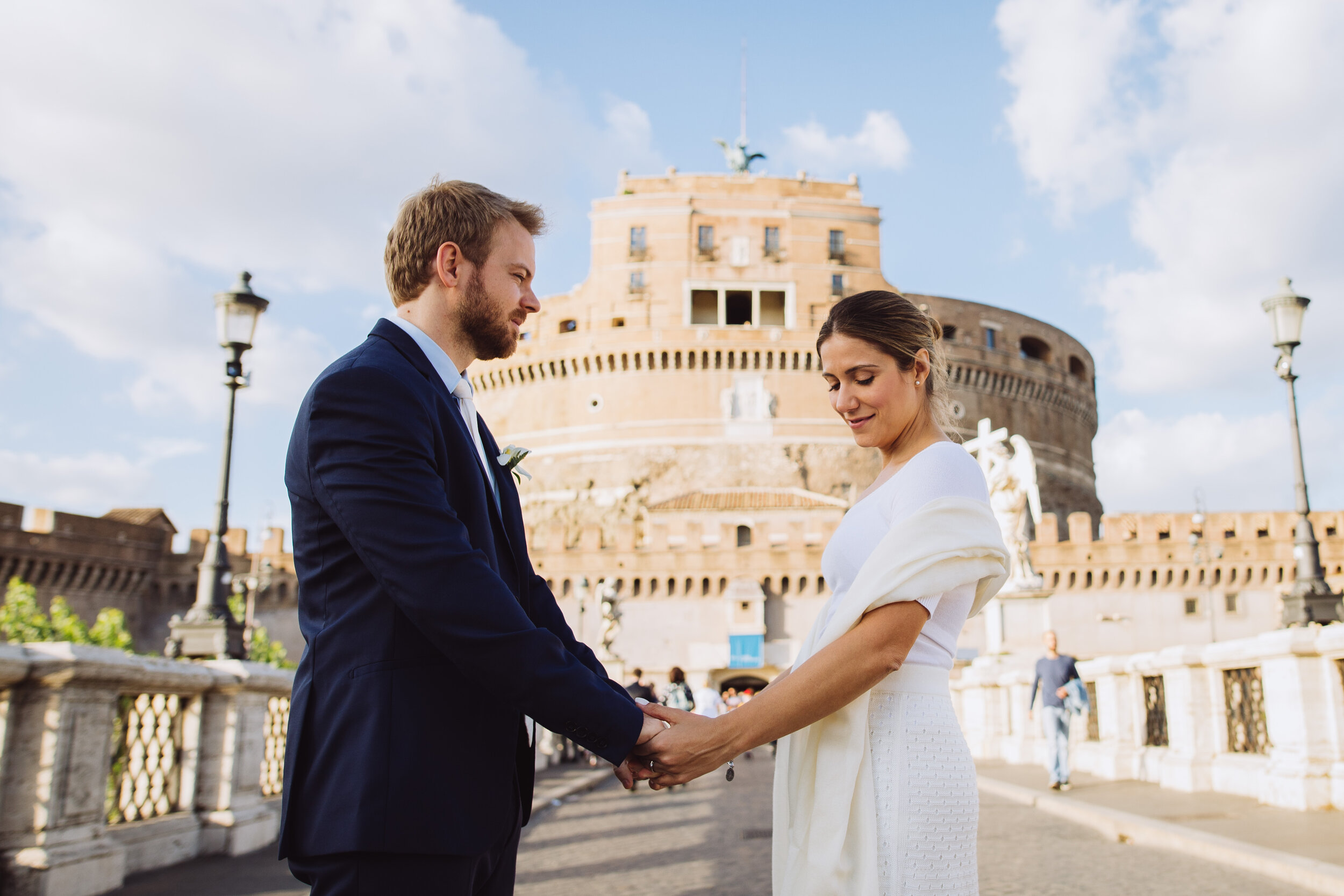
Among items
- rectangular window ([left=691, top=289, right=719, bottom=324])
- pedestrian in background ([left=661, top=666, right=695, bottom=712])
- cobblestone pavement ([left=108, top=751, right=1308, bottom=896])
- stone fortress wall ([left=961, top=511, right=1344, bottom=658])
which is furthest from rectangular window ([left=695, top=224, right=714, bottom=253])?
cobblestone pavement ([left=108, top=751, right=1308, bottom=896])

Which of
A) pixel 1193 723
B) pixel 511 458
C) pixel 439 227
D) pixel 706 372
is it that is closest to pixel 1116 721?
pixel 1193 723

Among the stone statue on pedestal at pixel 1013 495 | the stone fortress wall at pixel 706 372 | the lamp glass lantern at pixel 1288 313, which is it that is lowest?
the stone statue on pedestal at pixel 1013 495

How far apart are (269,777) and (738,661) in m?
28.1

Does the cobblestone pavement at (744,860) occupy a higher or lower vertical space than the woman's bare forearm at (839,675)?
lower

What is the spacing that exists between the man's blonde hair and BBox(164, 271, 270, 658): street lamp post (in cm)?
697

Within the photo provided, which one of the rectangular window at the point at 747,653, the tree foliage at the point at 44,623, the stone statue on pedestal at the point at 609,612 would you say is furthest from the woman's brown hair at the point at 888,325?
the tree foliage at the point at 44,623

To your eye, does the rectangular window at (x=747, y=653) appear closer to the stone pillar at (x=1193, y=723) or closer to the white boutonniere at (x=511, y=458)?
the stone pillar at (x=1193, y=723)

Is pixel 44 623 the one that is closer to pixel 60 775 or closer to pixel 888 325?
pixel 60 775

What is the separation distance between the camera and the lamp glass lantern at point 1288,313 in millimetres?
10086

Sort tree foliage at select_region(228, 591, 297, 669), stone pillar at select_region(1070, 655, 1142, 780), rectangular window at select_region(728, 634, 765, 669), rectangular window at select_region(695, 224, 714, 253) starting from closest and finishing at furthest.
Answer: stone pillar at select_region(1070, 655, 1142, 780)
tree foliage at select_region(228, 591, 297, 669)
rectangular window at select_region(728, 634, 765, 669)
rectangular window at select_region(695, 224, 714, 253)

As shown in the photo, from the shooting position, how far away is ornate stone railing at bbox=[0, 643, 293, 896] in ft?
14.8

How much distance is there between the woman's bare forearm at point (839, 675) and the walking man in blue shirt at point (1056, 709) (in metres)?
7.83

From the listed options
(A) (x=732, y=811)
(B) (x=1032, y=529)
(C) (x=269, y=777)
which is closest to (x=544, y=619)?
(C) (x=269, y=777)

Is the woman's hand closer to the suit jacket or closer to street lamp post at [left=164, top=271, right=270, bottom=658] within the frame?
the suit jacket
